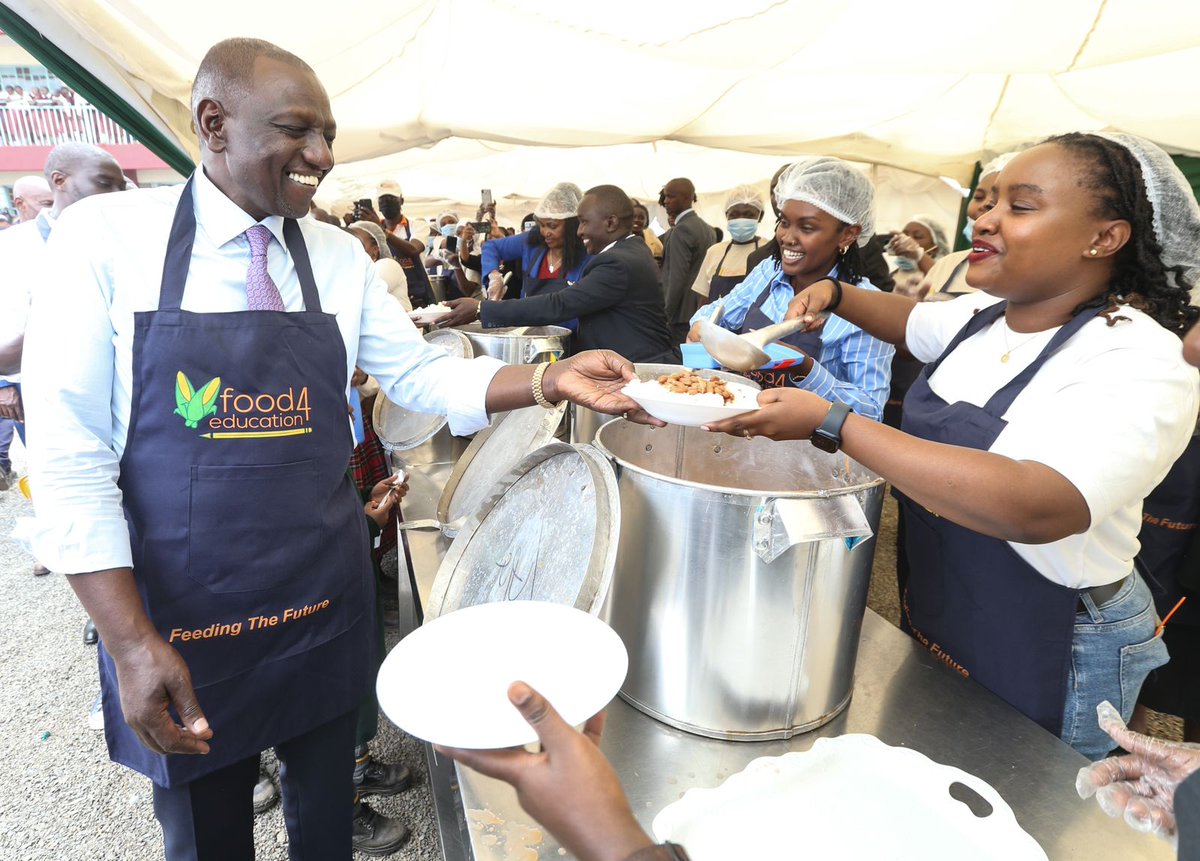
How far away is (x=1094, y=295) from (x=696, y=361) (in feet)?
2.87

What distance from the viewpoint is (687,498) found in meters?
0.86

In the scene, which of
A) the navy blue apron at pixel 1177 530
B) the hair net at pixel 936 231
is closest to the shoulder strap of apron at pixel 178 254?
the navy blue apron at pixel 1177 530

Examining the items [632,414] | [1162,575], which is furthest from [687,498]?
[1162,575]

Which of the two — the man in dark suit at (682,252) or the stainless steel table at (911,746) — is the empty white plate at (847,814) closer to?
the stainless steel table at (911,746)

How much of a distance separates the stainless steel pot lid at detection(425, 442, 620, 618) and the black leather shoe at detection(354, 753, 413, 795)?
98 centimetres

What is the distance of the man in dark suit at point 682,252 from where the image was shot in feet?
16.1

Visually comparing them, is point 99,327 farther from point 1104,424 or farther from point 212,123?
point 1104,424

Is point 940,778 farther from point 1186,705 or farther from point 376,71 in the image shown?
point 376,71

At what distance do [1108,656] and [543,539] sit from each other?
905 mm

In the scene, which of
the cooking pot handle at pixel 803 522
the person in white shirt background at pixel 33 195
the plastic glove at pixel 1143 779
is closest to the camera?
the plastic glove at pixel 1143 779

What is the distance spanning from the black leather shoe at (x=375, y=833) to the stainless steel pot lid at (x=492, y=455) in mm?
800

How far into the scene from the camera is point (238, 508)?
0.95m

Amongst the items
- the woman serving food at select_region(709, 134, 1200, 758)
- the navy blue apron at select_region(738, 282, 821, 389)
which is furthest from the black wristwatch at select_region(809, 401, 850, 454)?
the navy blue apron at select_region(738, 282, 821, 389)

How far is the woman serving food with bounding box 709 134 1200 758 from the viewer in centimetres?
81
